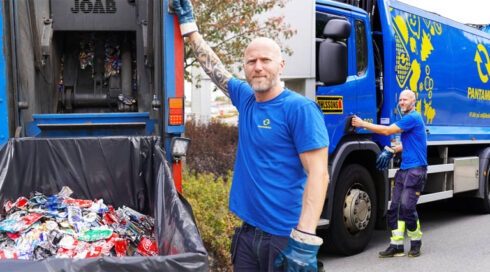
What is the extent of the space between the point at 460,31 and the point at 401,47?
6.93ft

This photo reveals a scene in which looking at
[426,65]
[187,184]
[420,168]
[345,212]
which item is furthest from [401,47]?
[187,184]

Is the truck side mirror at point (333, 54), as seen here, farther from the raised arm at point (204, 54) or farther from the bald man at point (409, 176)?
the raised arm at point (204, 54)

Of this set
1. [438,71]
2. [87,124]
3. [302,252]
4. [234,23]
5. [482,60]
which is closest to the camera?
[302,252]

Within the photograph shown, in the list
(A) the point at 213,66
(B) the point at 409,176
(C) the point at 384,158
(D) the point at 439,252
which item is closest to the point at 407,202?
(B) the point at 409,176

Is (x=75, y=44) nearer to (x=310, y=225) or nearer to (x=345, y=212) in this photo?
(x=345, y=212)

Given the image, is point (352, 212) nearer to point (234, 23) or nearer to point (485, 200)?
point (234, 23)

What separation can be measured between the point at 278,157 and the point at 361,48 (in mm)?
3331

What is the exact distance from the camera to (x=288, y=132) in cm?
233

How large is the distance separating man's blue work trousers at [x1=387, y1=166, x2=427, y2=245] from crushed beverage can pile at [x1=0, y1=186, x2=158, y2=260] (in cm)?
303

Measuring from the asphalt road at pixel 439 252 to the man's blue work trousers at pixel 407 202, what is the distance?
1.01 feet

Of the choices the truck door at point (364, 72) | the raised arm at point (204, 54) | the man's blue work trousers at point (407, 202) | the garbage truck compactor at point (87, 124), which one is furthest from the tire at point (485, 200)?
the raised arm at point (204, 54)

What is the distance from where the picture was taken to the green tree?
24.8 feet

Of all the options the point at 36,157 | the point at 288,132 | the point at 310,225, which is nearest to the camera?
the point at 310,225

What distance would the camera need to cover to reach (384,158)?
5387mm
